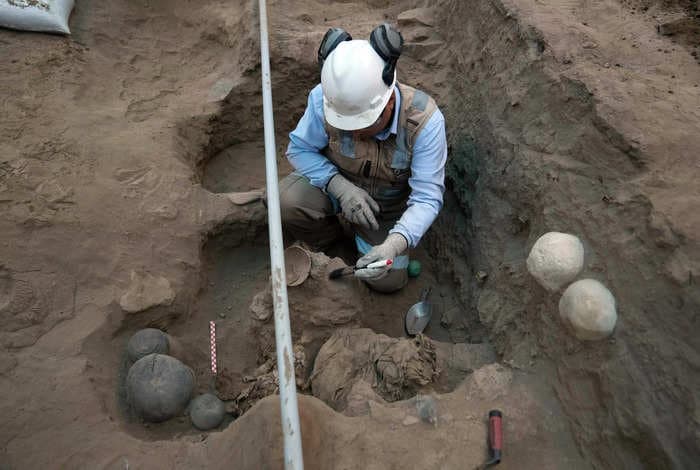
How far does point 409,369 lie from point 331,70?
1.50 metres

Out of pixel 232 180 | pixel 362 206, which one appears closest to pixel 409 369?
pixel 362 206

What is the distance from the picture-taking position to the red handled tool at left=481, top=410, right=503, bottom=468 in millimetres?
1771

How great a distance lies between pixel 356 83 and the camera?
85.4 inches

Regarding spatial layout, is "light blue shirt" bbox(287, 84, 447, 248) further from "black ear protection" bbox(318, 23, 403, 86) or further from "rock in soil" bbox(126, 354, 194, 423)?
"rock in soil" bbox(126, 354, 194, 423)

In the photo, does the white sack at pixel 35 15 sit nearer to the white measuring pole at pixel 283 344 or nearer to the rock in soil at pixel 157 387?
the white measuring pole at pixel 283 344

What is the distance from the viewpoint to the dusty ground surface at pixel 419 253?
1.79m

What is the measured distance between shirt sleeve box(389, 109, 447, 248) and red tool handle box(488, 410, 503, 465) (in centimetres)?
100

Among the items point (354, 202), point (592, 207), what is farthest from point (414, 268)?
point (592, 207)

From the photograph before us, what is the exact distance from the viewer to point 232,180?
3.72 m

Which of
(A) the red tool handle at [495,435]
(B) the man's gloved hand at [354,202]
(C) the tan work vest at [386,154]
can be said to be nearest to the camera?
(A) the red tool handle at [495,435]

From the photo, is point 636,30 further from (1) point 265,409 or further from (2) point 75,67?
(2) point 75,67

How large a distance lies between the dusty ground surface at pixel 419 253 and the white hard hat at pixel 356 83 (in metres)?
0.83

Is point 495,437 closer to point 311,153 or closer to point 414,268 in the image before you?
point 414,268

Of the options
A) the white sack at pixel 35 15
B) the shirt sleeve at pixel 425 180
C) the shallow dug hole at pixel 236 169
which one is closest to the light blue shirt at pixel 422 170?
the shirt sleeve at pixel 425 180
